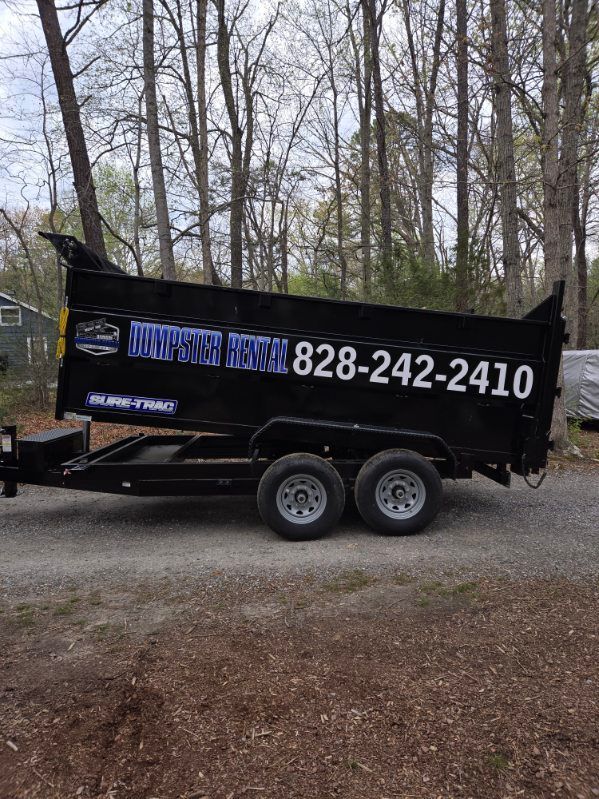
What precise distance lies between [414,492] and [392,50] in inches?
736

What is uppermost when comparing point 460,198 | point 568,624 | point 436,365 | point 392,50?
point 392,50

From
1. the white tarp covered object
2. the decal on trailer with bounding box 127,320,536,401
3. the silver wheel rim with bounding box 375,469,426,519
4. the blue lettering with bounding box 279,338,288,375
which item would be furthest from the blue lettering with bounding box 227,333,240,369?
the white tarp covered object

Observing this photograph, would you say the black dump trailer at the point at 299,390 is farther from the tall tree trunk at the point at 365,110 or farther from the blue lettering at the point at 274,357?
the tall tree trunk at the point at 365,110

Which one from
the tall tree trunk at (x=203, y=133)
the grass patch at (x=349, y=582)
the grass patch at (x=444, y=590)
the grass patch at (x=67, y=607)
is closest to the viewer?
the grass patch at (x=67, y=607)

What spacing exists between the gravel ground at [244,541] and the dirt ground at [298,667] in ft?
0.11

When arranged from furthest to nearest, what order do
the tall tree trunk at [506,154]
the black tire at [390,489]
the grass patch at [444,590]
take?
the tall tree trunk at [506,154] → the black tire at [390,489] → the grass patch at [444,590]

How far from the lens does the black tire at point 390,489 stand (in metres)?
5.58

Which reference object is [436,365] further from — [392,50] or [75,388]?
[392,50]

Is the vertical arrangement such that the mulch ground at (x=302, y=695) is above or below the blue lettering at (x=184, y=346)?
below

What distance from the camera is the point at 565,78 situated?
11.5 m

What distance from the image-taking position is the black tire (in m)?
5.58

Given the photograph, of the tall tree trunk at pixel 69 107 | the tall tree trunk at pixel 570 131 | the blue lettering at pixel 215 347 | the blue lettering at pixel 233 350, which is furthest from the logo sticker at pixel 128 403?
the tall tree trunk at pixel 69 107

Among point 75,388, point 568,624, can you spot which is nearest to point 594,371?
point 568,624

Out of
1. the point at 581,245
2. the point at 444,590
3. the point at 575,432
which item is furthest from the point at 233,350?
the point at 581,245
